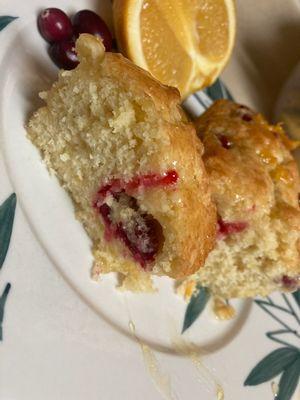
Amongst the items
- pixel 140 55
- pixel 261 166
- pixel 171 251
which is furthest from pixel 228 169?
pixel 140 55

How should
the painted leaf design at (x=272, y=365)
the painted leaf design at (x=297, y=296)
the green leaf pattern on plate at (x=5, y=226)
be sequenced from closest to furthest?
the green leaf pattern on plate at (x=5, y=226), the painted leaf design at (x=272, y=365), the painted leaf design at (x=297, y=296)

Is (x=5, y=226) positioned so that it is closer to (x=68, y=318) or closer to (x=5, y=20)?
(x=68, y=318)

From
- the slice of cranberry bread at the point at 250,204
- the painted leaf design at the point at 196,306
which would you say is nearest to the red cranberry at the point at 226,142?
the slice of cranberry bread at the point at 250,204

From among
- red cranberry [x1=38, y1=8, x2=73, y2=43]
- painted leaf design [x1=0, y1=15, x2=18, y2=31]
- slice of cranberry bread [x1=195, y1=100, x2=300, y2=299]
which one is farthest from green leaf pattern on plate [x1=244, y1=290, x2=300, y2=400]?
painted leaf design [x1=0, y1=15, x2=18, y2=31]

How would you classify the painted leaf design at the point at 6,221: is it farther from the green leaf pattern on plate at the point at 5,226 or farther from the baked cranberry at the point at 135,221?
the baked cranberry at the point at 135,221

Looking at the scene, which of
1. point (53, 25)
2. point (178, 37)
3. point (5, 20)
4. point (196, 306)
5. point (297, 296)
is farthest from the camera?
point (297, 296)

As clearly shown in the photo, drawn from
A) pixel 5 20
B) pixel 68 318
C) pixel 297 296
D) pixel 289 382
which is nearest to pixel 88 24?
pixel 5 20

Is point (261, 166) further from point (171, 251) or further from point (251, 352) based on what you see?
point (251, 352)
